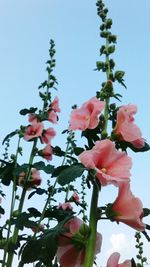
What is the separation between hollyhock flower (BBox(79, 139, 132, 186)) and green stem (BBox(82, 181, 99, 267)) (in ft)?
0.24

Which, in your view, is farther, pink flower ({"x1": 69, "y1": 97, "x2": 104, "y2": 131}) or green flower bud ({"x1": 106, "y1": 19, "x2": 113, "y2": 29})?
green flower bud ({"x1": 106, "y1": 19, "x2": 113, "y2": 29})

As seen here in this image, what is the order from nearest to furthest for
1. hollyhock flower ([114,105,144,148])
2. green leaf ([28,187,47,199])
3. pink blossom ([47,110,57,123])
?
hollyhock flower ([114,105,144,148]), green leaf ([28,187,47,199]), pink blossom ([47,110,57,123])

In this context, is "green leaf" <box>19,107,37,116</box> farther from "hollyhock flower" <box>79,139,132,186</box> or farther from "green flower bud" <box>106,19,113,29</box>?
"hollyhock flower" <box>79,139,132,186</box>

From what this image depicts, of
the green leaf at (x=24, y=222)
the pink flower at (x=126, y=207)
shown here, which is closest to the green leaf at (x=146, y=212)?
the pink flower at (x=126, y=207)

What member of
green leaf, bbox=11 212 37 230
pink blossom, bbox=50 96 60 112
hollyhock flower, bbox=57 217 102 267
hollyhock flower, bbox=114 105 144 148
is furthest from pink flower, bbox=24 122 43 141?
hollyhock flower, bbox=57 217 102 267

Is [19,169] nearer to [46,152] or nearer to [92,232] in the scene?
[46,152]

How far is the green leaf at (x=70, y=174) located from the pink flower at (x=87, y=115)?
0.32m

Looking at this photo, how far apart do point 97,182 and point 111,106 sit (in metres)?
0.59

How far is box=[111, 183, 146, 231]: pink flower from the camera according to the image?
1946mm

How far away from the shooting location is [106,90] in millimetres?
2379

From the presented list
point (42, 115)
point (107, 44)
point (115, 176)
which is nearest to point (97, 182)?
point (115, 176)

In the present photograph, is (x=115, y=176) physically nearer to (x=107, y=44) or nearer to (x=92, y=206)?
(x=92, y=206)

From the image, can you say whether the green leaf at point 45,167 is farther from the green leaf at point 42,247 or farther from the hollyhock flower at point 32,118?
the green leaf at point 42,247

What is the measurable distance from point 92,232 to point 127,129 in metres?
0.57
